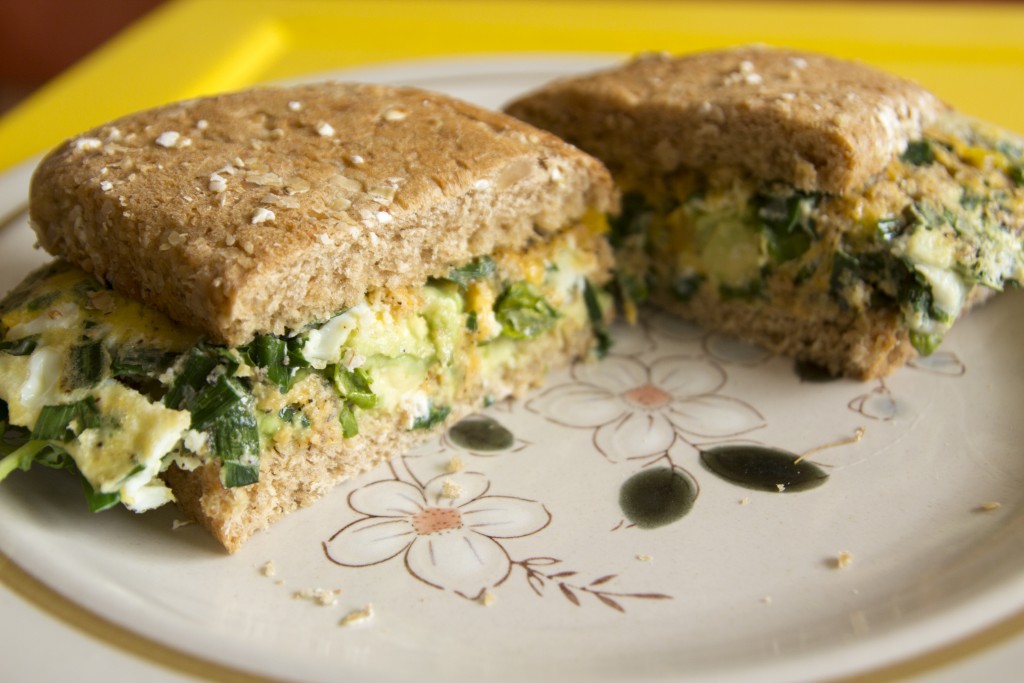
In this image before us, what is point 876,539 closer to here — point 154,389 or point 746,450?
point 746,450

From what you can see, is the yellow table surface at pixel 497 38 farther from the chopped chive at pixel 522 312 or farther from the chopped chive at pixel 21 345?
the chopped chive at pixel 522 312

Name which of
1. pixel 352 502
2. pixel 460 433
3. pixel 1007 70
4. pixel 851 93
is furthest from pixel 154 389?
pixel 1007 70

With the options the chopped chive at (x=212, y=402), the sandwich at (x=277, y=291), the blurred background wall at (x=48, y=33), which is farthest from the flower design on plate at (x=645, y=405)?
the blurred background wall at (x=48, y=33)

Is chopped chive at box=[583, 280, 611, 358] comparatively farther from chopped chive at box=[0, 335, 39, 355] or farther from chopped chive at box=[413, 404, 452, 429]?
chopped chive at box=[0, 335, 39, 355]

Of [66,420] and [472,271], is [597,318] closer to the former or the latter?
[472,271]

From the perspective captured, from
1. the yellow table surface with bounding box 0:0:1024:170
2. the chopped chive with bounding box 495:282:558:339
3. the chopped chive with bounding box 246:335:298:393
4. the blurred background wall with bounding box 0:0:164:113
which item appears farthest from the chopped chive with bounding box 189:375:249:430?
the blurred background wall with bounding box 0:0:164:113

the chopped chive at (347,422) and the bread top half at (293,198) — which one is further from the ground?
the bread top half at (293,198)
